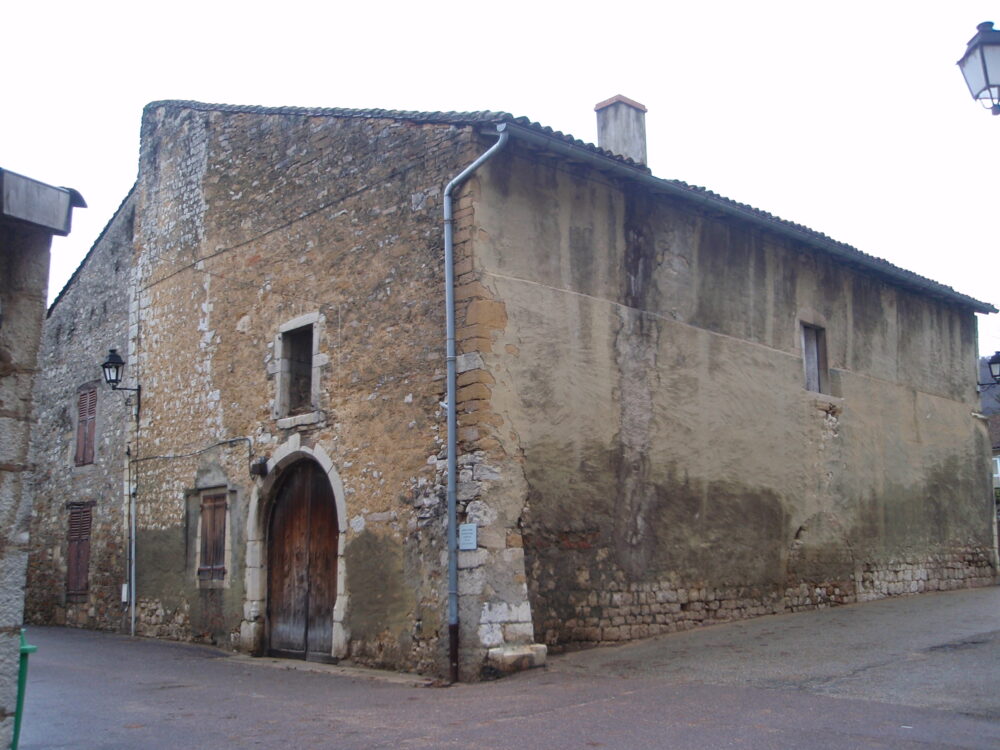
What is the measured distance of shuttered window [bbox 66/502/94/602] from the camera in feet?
49.1

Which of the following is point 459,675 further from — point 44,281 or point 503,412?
point 44,281

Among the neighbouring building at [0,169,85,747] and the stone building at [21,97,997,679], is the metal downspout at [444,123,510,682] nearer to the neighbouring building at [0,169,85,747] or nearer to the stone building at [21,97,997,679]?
the stone building at [21,97,997,679]

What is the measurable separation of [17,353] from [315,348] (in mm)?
6406

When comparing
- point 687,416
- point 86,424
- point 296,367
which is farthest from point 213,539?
point 687,416

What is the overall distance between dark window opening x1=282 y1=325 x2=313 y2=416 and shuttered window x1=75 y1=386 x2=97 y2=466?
17.1ft

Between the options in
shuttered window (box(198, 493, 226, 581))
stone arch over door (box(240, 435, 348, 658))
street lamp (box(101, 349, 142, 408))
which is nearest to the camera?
stone arch over door (box(240, 435, 348, 658))

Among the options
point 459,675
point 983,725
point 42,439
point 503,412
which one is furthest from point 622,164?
point 42,439

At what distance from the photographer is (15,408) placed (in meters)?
4.71

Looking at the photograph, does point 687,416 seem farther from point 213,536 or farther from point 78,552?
point 78,552

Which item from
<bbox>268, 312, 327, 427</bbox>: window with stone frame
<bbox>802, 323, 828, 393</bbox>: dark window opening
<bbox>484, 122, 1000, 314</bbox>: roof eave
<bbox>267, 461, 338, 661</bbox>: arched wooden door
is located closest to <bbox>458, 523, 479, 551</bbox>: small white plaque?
<bbox>267, 461, 338, 661</bbox>: arched wooden door

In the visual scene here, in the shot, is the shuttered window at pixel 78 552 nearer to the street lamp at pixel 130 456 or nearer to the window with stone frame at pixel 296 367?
the street lamp at pixel 130 456

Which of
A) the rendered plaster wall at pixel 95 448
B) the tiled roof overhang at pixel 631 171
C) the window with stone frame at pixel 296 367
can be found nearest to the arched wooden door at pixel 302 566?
the window with stone frame at pixel 296 367

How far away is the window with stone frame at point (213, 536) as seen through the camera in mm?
12266

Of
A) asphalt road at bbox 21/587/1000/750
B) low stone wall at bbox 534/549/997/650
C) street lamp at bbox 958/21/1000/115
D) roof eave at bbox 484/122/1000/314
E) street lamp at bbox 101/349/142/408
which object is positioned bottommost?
asphalt road at bbox 21/587/1000/750
